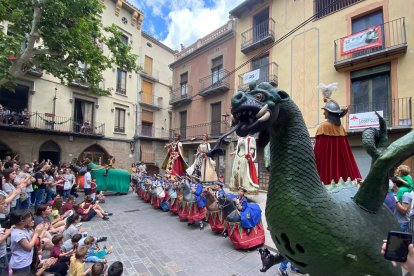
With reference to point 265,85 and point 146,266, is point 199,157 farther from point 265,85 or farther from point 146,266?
point 265,85

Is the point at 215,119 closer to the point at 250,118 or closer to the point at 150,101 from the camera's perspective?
the point at 150,101

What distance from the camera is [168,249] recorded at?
5.12m

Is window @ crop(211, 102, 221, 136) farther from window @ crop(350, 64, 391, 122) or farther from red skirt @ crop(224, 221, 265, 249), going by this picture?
red skirt @ crop(224, 221, 265, 249)

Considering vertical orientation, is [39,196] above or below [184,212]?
above

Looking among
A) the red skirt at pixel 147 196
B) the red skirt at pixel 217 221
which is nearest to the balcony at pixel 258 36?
the red skirt at pixel 147 196

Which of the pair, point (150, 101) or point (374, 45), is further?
point (150, 101)

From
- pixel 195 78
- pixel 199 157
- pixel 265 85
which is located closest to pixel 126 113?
pixel 195 78

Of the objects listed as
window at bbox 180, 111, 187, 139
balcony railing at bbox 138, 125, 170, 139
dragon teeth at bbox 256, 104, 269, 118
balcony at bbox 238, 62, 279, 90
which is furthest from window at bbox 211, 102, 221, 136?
dragon teeth at bbox 256, 104, 269, 118

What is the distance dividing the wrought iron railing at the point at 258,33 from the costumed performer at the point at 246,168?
829 centimetres

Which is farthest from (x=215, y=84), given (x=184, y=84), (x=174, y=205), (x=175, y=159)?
(x=174, y=205)

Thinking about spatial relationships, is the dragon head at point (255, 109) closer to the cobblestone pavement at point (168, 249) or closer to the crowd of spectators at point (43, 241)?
the crowd of spectators at point (43, 241)

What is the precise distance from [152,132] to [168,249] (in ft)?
60.3

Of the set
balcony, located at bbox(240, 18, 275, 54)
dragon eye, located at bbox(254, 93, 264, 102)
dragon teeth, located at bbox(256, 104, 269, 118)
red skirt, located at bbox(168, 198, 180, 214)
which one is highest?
balcony, located at bbox(240, 18, 275, 54)

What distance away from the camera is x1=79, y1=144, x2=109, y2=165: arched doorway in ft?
58.0
